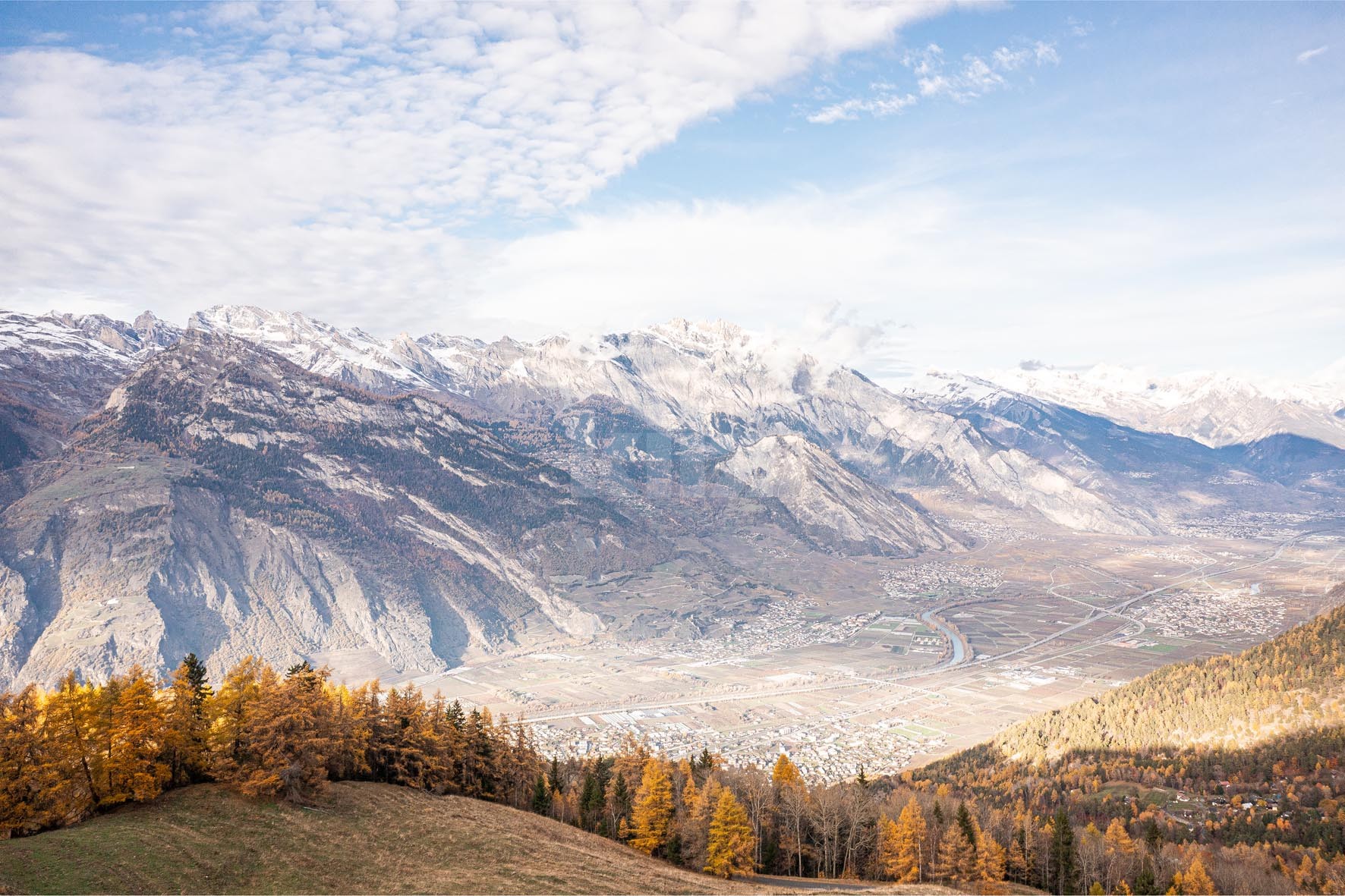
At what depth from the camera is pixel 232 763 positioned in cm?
6059

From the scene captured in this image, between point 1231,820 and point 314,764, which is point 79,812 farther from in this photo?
point 1231,820

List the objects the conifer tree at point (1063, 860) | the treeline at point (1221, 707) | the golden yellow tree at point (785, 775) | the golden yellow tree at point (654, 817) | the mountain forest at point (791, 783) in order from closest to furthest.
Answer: the mountain forest at point (791, 783) → the golden yellow tree at point (654, 817) → the conifer tree at point (1063, 860) → the golden yellow tree at point (785, 775) → the treeline at point (1221, 707)

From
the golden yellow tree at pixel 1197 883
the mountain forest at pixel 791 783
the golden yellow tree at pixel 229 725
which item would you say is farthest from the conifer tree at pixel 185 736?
the golden yellow tree at pixel 1197 883

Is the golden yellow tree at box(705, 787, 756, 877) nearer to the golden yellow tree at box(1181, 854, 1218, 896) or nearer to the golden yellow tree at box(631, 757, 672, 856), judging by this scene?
the golden yellow tree at box(631, 757, 672, 856)

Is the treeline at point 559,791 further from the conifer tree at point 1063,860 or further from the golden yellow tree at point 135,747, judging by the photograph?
the conifer tree at point 1063,860

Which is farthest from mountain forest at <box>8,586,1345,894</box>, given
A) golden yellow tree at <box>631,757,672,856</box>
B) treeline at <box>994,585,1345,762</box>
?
treeline at <box>994,585,1345,762</box>

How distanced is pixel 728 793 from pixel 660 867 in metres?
11.2

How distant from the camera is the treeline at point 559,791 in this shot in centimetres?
5412

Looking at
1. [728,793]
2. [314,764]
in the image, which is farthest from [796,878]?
[314,764]

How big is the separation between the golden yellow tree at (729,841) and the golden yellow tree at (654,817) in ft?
19.1

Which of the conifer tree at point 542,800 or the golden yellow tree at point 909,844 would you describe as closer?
the golden yellow tree at point 909,844

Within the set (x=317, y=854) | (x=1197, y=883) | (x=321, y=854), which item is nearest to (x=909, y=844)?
(x=1197, y=883)

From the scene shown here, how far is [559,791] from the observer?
329 ft

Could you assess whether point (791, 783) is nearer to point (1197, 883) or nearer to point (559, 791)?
point (559, 791)
